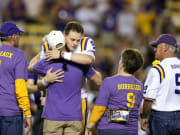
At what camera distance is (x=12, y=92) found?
4.91m

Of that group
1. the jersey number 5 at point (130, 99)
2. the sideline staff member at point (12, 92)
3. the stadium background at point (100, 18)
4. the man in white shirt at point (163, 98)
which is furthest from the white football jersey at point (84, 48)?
the stadium background at point (100, 18)

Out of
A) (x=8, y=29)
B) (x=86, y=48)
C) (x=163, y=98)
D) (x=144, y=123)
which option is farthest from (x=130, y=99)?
(x=8, y=29)

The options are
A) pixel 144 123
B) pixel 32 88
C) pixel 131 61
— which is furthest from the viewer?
pixel 32 88

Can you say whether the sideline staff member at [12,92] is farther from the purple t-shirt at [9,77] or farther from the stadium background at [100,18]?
the stadium background at [100,18]

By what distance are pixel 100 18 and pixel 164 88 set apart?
360 inches

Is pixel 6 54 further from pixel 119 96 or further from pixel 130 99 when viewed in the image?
pixel 130 99

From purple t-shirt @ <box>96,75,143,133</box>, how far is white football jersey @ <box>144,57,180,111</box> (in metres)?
0.36

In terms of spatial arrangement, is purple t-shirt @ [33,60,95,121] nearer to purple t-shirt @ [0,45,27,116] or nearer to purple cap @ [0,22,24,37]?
purple t-shirt @ [0,45,27,116]

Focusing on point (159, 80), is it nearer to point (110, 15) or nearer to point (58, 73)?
point (58, 73)

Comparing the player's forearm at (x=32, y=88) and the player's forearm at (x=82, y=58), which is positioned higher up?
the player's forearm at (x=82, y=58)

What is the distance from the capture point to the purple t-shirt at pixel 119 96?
468cm

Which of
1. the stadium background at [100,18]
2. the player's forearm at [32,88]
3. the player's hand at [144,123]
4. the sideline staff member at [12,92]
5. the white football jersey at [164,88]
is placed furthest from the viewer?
the stadium background at [100,18]

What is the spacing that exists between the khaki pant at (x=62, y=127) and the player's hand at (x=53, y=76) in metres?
0.49

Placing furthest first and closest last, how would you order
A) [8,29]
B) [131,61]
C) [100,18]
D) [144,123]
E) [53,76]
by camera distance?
[100,18] < [144,123] < [8,29] < [131,61] < [53,76]
